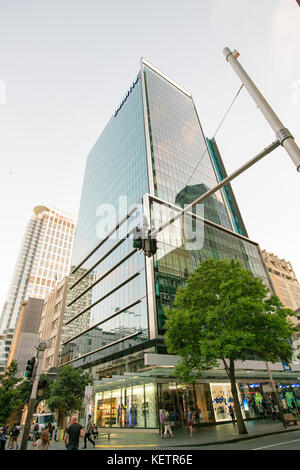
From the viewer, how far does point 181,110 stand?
6319cm

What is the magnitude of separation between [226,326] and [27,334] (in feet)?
285

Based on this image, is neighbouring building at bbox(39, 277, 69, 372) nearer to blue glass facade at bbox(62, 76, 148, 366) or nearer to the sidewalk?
blue glass facade at bbox(62, 76, 148, 366)

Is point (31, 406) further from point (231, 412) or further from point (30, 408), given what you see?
point (231, 412)

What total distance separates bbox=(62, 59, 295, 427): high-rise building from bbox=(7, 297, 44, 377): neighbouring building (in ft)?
119

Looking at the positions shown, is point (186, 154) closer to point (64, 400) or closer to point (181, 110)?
point (181, 110)

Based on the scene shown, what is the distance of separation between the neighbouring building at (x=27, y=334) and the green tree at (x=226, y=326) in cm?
7463

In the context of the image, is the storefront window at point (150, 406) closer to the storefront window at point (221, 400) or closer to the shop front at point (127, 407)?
the shop front at point (127, 407)

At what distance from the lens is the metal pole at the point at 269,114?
4792 millimetres

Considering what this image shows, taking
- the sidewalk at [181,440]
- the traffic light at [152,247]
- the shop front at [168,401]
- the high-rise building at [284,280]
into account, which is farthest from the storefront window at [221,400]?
the high-rise building at [284,280]

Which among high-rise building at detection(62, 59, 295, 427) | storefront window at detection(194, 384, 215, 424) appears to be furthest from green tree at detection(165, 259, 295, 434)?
storefront window at detection(194, 384, 215, 424)

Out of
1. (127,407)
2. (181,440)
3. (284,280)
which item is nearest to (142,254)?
(127,407)
